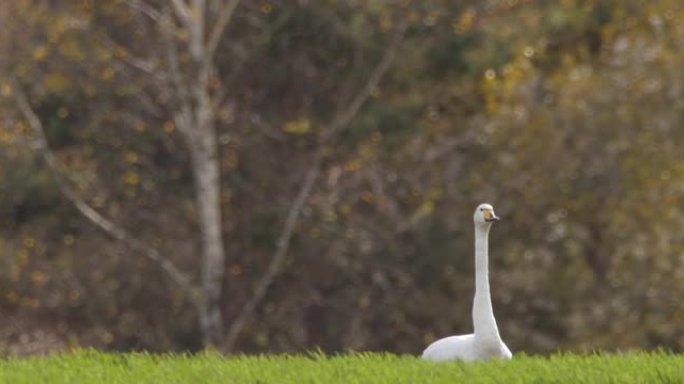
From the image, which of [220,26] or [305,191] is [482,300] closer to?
[305,191]

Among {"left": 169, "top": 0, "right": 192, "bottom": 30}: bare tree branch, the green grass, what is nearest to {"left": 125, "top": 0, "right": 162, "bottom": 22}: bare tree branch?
{"left": 169, "top": 0, "right": 192, "bottom": 30}: bare tree branch

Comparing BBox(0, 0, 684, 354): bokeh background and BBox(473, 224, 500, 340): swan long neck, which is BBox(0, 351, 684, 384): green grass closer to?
BBox(473, 224, 500, 340): swan long neck

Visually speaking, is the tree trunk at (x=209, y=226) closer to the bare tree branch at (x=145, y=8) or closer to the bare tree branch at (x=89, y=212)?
the bare tree branch at (x=89, y=212)

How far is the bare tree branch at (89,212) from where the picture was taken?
23594 mm

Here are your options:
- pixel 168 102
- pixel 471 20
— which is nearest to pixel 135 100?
pixel 168 102

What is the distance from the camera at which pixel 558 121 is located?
23422mm

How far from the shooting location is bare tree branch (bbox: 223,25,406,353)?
77.8 feet

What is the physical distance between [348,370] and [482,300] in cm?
221

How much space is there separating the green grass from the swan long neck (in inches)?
31.5

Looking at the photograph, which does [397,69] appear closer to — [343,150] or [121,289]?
[343,150]

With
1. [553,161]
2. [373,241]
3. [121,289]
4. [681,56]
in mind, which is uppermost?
[681,56]

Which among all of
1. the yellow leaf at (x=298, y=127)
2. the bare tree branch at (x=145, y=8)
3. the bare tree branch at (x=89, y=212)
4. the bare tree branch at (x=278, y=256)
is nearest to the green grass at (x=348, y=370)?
the bare tree branch at (x=278, y=256)

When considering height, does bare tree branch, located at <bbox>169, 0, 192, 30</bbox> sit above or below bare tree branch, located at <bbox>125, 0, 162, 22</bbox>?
above

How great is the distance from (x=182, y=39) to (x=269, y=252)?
2844 millimetres
